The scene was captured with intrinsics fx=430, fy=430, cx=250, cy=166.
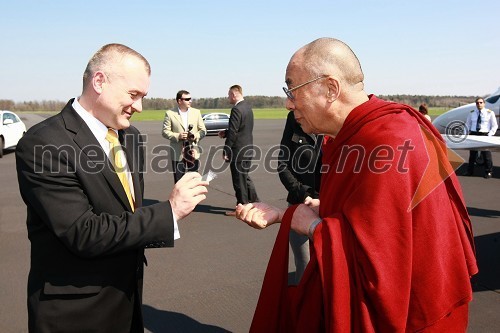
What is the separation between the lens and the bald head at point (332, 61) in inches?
81.4

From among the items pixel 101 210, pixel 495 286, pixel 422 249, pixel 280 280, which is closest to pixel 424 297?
pixel 422 249

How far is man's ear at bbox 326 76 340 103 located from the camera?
2072mm

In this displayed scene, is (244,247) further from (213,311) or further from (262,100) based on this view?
(262,100)

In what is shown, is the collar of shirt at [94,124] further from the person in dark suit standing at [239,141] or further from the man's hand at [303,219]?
the person in dark suit standing at [239,141]

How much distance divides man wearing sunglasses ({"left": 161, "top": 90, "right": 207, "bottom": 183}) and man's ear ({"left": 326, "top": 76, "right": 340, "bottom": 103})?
21.2 feet

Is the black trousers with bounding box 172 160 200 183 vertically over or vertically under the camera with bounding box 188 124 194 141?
under

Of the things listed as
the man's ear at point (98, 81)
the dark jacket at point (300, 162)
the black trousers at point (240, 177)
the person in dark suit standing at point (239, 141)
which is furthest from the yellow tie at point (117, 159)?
the black trousers at point (240, 177)

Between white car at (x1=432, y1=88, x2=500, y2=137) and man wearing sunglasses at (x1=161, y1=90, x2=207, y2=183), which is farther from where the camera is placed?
white car at (x1=432, y1=88, x2=500, y2=137)

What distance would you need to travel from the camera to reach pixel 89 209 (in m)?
1.96

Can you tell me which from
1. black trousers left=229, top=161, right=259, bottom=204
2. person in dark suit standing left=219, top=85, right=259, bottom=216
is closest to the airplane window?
person in dark suit standing left=219, top=85, right=259, bottom=216

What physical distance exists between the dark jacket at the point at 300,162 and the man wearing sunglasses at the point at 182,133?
14.3 ft

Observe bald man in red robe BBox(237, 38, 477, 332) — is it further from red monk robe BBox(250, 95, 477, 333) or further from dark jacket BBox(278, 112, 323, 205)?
dark jacket BBox(278, 112, 323, 205)

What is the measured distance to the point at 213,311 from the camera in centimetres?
434

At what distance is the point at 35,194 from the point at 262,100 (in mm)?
113996
